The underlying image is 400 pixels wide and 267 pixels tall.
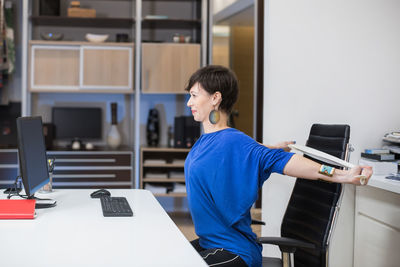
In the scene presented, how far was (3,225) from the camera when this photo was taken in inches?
76.5

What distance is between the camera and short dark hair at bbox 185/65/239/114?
2223 mm

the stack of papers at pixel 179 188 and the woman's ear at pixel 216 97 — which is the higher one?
the woman's ear at pixel 216 97

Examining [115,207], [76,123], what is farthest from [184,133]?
[115,207]

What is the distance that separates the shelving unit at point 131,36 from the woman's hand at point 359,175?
3.78 m

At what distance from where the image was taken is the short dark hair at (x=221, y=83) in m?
2.22

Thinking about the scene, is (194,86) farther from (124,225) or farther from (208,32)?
(208,32)

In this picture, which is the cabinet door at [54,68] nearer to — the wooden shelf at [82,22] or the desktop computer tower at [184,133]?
the wooden shelf at [82,22]

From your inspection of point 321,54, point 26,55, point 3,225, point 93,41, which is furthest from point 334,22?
point 26,55

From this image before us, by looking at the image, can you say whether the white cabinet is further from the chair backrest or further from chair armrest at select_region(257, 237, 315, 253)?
chair armrest at select_region(257, 237, 315, 253)

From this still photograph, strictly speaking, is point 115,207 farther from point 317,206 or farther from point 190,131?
point 190,131

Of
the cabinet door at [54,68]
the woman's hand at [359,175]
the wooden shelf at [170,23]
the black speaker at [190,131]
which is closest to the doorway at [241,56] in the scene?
the wooden shelf at [170,23]

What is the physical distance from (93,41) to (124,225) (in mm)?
4012

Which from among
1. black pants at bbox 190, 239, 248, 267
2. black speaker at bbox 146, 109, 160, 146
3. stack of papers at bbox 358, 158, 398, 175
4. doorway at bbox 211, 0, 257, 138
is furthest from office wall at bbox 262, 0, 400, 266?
doorway at bbox 211, 0, 257, 138

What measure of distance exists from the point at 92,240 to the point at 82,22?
4474mm
